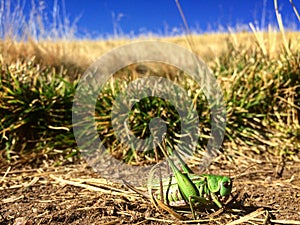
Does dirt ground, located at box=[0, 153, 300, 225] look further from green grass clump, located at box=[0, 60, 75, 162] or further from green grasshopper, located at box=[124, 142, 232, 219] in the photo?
green grass clump, located at box=[0, 60, 75, 162]

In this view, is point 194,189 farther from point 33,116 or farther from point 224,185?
point 33,116

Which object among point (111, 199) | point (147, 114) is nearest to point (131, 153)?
point (147, 114)

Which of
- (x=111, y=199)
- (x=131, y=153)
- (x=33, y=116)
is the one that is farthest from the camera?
(x=33, y=116)

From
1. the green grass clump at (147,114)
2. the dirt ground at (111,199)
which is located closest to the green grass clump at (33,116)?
the green grass clump at (147,114)

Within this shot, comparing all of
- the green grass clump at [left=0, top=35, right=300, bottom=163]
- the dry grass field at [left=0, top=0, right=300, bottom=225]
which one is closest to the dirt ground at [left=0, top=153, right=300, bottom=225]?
the dry grass field at [left=0, top=0, right=300, bottom=225]

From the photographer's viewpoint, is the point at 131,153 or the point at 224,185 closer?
the point at 224,185

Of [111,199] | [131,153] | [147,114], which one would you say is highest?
[147,114]

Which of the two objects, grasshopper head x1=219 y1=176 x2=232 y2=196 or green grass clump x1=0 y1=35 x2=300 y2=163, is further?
green grass clump x1=0 y1=35 x2=300 y2=163

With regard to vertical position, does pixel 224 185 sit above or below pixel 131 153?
below

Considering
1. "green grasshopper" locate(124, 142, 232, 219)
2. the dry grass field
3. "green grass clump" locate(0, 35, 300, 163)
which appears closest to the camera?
"green grasshopper" locate(124, 142, 232, 219)
